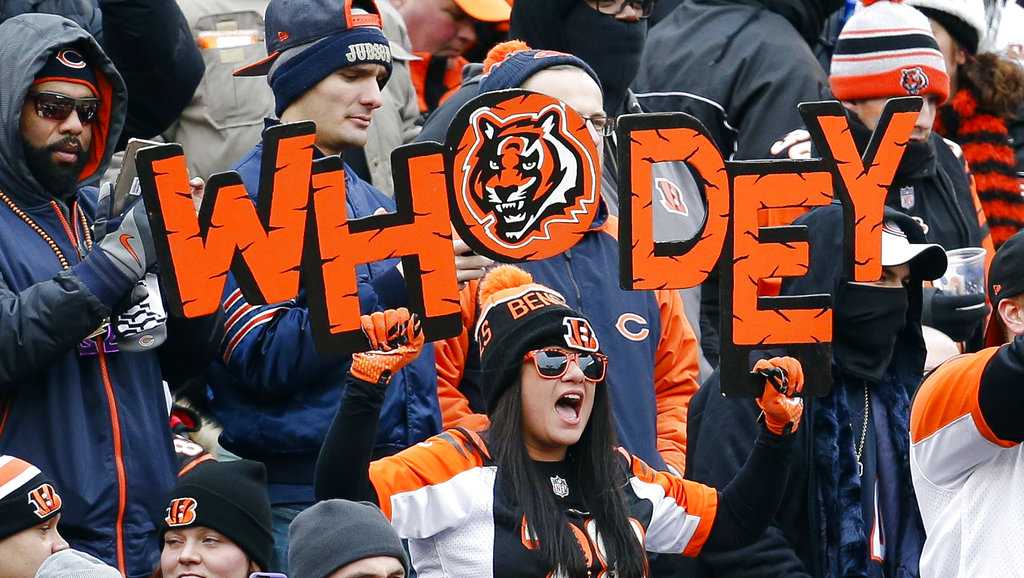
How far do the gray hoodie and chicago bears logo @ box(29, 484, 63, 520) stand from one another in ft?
3.00

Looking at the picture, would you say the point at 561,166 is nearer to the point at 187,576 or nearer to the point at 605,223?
the point at 605,223

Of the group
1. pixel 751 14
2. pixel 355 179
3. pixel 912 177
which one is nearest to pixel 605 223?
pixel 355 179

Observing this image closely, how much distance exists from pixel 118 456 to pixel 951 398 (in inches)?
91.5

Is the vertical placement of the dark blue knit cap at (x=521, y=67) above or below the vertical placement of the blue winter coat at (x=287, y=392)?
above

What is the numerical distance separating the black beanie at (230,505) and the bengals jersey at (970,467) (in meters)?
1.86

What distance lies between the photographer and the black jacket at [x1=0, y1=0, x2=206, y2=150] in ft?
23.5

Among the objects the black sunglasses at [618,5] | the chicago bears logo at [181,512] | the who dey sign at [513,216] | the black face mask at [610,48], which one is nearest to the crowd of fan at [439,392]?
the chicago bears logo at [181,512]

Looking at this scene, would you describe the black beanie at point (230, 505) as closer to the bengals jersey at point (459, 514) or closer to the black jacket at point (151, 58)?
the bengals jersey at point (459, 514)

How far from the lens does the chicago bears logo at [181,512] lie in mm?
6320

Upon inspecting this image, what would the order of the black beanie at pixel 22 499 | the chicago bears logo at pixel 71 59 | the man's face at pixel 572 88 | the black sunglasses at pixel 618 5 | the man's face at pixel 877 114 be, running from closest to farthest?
the black beanie at pixel 22 499
the chicago bears logo at pixel 71 59
the man's face at pixel 572 88
the man's face at pixel 877 114
the black sunglasses at pixel 618 5

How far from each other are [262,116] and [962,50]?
9.65 ft

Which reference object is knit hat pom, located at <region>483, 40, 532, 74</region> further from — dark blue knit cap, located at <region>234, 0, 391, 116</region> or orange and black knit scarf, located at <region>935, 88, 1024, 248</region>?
orange and black knit scarf, located at <region>935, 88, 1024, 248</region>

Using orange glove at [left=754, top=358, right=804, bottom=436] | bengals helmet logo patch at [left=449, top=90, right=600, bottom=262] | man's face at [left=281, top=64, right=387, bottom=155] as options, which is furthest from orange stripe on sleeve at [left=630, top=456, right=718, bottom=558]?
man's face at [left=281, top=64, right=387, bottom=155]

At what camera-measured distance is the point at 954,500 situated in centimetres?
627
